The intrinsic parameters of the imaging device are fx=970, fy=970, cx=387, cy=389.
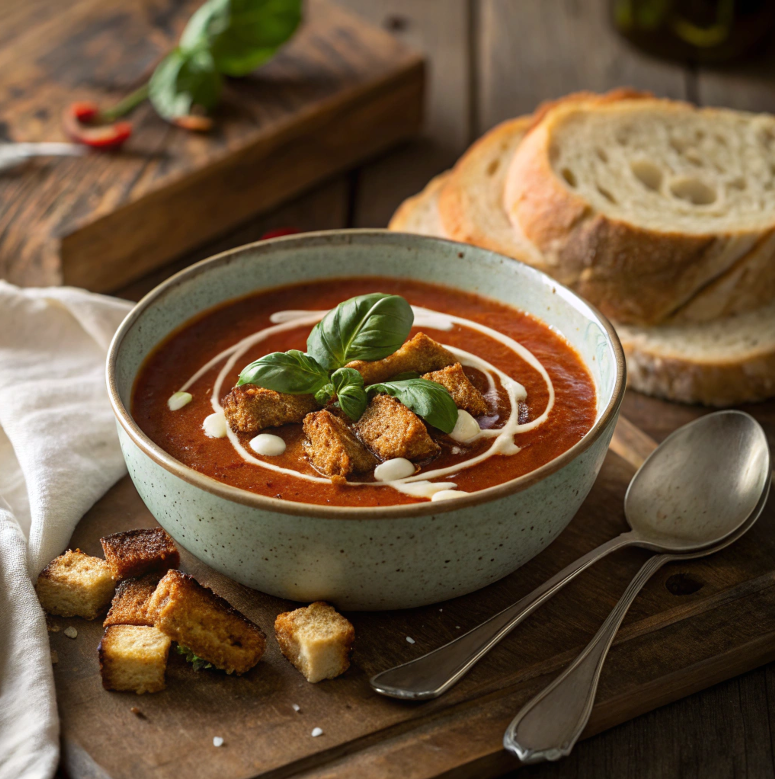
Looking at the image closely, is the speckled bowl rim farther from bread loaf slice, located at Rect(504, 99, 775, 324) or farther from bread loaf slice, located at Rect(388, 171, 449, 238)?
bread loaf slice, located at Rect(388, 171, 449, 238)

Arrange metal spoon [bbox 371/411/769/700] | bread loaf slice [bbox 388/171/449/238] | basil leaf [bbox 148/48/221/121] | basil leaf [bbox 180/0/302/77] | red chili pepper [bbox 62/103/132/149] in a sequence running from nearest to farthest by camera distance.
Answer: metal spoon [bbox 371/411/769/700]
bread loaf slice [bbox 388/171/449/238]
red chili pepper [bbox 62/103/132/149]
basil leaf [bbox 148/48/221/121]
basil leaf [bbox 180/0/302/77]

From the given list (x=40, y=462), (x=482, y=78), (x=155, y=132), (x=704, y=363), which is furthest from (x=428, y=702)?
(x=482, y=78)

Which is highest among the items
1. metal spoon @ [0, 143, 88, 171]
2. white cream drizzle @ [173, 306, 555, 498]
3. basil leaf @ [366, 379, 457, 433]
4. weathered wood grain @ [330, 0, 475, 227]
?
basil leaf @ [366, 379, 457, 433]

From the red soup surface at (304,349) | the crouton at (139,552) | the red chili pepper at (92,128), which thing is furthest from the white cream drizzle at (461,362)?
the red chili pepper at (92,128)

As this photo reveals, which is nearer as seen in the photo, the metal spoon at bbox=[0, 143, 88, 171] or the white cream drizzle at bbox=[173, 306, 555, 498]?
the white cream drizzle at bbox=[173, 306, 555, 498]

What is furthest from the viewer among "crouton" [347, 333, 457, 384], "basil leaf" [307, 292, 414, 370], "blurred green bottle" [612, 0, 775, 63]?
"blurred green bottle" [612, 0, 775, 63]

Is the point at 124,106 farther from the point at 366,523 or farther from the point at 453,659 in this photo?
the point at 453,659

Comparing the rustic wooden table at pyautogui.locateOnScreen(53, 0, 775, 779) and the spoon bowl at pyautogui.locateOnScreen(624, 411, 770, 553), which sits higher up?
the spoon bowl at pyautogui.locateOnScreen(624, 411, 770, 553)

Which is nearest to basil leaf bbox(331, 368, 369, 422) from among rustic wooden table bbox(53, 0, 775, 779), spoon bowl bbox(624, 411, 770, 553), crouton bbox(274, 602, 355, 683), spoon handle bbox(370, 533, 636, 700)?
crouton bbox(274, 602, 355, 683)
